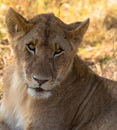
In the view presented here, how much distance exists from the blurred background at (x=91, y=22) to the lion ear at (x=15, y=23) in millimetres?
1777

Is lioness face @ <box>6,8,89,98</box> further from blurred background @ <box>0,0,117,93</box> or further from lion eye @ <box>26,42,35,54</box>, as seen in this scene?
blurred background @ <box>0,0,117,93</box>

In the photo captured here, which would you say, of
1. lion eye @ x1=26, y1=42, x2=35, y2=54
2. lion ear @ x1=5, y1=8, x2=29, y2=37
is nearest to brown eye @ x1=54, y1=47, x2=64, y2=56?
lion eye @ x1=26, y1=42, x2=35, y2=54

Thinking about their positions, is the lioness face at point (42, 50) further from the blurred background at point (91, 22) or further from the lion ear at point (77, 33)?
the blurred background at point (91, 22)

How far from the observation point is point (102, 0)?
27.1 ft

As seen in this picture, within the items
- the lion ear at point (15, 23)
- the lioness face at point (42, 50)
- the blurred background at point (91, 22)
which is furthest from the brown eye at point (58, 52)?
the blurred background at point (91, 22)

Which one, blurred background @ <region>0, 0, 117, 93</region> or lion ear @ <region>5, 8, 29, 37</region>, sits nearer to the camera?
lion ear @ <region>5, 8, 29, 37</region>

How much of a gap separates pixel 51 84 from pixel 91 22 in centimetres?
339

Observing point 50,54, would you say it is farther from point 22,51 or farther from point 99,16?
point 99,16

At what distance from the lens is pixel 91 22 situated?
7.70 m

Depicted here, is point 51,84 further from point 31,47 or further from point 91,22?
point 91,22

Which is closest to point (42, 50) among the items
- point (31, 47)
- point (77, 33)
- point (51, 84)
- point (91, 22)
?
point (31, 47)

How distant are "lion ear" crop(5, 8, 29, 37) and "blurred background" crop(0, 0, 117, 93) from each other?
70.0 inches

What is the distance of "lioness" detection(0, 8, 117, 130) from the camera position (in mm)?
4438

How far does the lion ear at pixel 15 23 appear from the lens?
4566 mm
